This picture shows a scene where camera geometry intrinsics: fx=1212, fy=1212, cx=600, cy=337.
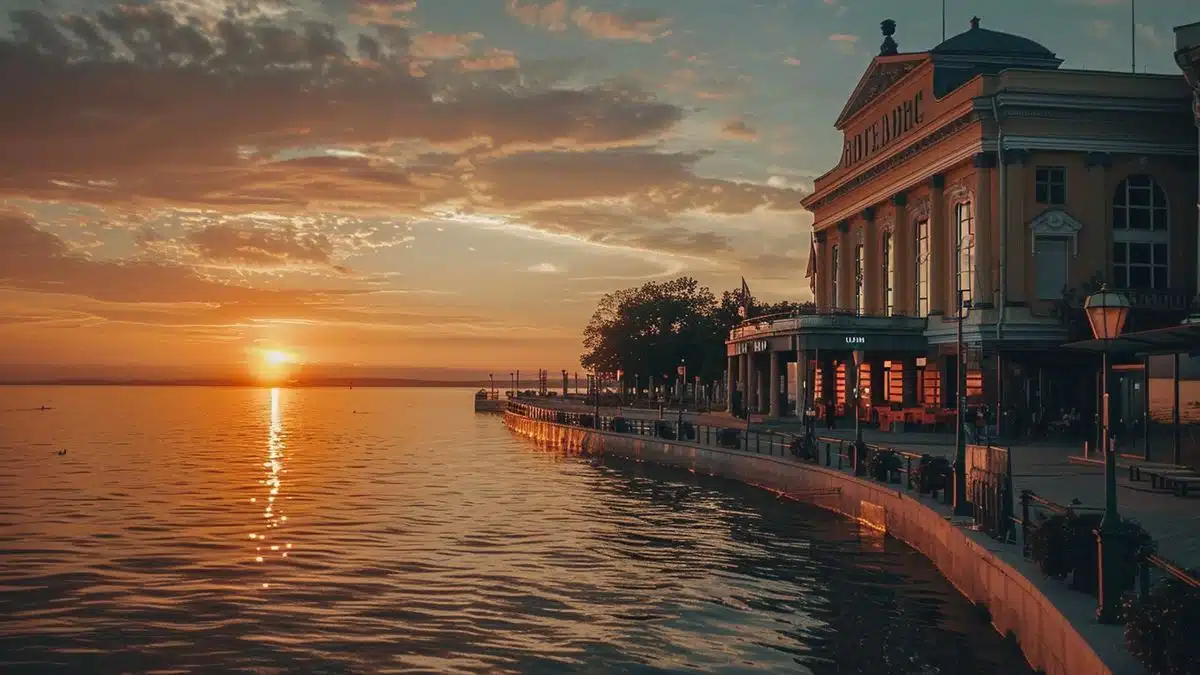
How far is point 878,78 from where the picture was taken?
82.8m

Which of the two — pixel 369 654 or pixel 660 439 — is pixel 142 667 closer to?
pixel 369 654

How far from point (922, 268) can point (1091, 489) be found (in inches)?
1787

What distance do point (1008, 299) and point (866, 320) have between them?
10119mm

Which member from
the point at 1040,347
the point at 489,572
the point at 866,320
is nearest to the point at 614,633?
the point at 489,572

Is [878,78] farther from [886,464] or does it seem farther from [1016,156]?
[886,464]

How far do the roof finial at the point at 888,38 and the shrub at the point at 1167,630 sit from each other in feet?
260

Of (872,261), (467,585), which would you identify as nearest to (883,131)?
(872,261)

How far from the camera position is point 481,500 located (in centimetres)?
4841

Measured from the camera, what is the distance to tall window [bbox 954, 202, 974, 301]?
6669 centimetres

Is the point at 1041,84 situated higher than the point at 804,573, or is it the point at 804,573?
the point at 1041,84

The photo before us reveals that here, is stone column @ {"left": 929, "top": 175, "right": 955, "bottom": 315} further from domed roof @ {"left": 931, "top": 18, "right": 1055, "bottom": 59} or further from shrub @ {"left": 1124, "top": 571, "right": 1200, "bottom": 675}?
shrub @ {"left": 1124, "top": 571, "right": 1200, "bottom": 675}

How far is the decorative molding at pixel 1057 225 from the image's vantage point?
2491 inches

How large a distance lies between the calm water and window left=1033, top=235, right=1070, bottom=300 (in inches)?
915

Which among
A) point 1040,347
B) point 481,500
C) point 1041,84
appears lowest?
point 481,500
